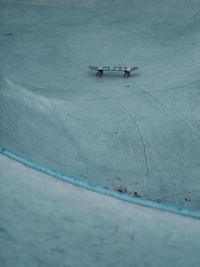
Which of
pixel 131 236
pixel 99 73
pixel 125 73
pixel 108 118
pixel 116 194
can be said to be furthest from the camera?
pixel 99 73

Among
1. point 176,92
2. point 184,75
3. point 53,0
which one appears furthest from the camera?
point 53,0

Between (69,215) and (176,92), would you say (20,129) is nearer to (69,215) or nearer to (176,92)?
(69,215)

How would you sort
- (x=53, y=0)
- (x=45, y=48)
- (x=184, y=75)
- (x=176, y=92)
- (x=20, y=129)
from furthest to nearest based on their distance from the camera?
1. (x=53, y=0)
2. (x=45, y=48)
3. (x=184, y=75)
4. (x=176, y=92)
5. (x=20, y=129)

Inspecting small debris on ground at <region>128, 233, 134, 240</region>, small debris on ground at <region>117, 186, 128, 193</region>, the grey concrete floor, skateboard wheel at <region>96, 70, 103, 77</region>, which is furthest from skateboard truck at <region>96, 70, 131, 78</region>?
small debris on ground at <region>128, 233, 134, 240</region>

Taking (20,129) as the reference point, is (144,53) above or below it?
above

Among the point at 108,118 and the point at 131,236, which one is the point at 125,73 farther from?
the point at 131,236

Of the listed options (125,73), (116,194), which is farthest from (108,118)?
(116,194)

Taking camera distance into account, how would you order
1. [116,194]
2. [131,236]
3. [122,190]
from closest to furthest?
1. [131,236]
2. [116,194]
3. [122,190]

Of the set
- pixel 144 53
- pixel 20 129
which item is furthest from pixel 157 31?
pixel 20 129
